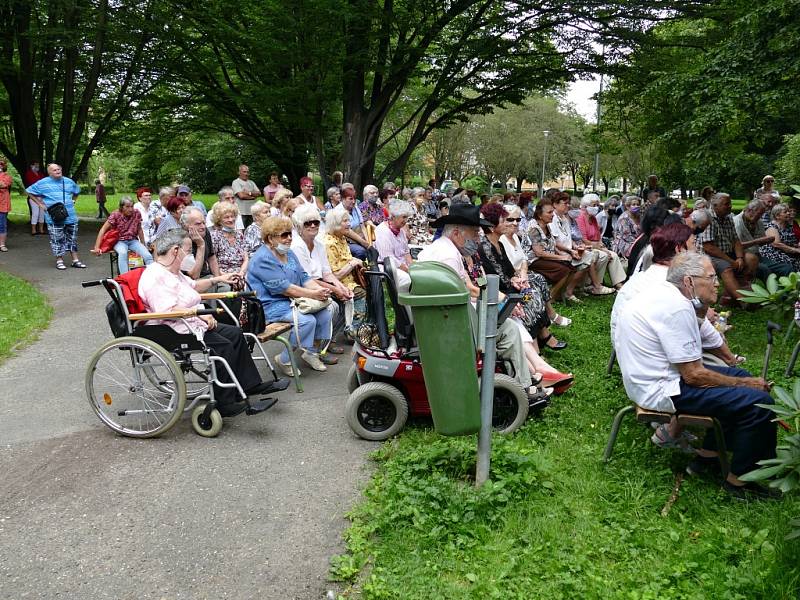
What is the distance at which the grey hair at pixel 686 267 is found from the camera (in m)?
3.67

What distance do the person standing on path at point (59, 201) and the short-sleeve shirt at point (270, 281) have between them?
22.3 ft

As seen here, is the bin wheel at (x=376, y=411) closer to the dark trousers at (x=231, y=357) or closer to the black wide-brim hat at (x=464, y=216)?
the dark trousers at (x=231, y=357)

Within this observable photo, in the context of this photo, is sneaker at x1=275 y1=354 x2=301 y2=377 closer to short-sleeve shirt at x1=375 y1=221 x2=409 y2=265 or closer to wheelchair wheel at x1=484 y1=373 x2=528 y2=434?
short-sleeve shirt at x1=375 y1=221 x2=409 y2=265

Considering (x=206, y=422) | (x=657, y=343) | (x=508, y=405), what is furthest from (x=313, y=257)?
(x=657, y=343)

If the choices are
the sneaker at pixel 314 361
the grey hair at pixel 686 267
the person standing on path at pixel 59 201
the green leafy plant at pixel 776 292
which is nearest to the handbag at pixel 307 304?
the sneaker at pixel 314 361

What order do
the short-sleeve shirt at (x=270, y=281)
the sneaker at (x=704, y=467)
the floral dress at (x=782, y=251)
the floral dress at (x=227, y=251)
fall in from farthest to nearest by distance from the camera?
the floral dress at (x=782, y=251) → the floral dress at (x=227, y=251) → the short-sleeve shirt at (x=270, y=281) → the sneaker at (x=704, y=467)

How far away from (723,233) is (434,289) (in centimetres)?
690

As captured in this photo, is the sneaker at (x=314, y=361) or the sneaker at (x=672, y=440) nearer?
the sneaker at (x=672, y=440)

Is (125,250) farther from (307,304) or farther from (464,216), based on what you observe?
(464,216)

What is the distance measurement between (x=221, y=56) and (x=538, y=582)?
635 inches

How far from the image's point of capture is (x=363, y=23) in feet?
43.5

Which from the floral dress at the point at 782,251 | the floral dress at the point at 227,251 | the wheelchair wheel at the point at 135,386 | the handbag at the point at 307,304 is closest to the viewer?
the wheelchair wheel at the point at 135,386

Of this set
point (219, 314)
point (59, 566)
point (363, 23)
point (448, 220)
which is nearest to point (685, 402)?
point (448, 220)

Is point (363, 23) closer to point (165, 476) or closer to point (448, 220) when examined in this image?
point (448, 220)
